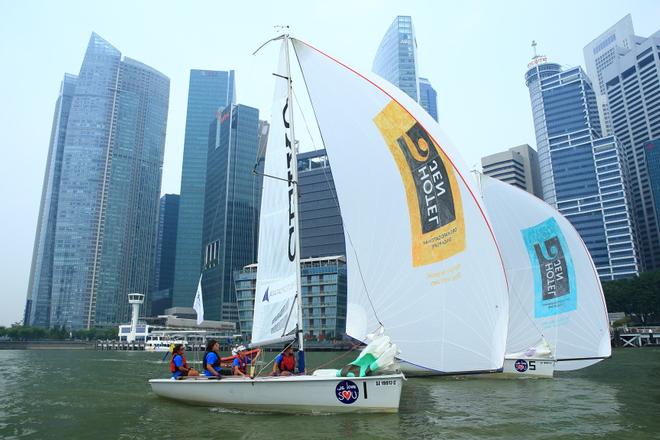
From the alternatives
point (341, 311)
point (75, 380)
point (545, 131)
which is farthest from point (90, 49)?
point (75, 380)

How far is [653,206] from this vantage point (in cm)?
14775

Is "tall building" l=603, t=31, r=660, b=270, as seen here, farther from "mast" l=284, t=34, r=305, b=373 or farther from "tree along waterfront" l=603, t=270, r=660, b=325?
"mast" l=284, t=34, r=305, b=373

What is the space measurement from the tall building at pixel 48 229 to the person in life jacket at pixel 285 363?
16874 centimetres

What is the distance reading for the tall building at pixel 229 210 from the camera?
501ft

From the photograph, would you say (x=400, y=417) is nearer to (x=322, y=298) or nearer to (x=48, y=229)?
(x=322, y=298)

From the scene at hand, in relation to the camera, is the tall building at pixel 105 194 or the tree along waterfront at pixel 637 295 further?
the tall building at pixel 105 194

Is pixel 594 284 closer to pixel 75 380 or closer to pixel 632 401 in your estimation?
pixel 632 401

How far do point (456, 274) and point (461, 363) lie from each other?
265 cm

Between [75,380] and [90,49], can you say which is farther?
[90,49]

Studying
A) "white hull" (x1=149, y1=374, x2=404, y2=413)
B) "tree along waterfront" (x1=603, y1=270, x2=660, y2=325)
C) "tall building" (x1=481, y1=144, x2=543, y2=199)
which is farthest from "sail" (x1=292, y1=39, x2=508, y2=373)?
"tall building" (x1=481, y1=144, x2=543, y2=199)

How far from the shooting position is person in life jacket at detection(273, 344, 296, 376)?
14445 millimetres

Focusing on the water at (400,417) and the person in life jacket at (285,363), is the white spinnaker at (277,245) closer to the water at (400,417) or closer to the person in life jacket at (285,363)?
the person in life jacket at (285,363)

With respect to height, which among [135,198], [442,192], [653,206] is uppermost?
[135,198]

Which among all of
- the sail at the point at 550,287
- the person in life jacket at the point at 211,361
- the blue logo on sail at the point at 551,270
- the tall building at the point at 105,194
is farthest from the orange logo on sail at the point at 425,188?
the tall building at the point at 105,194
